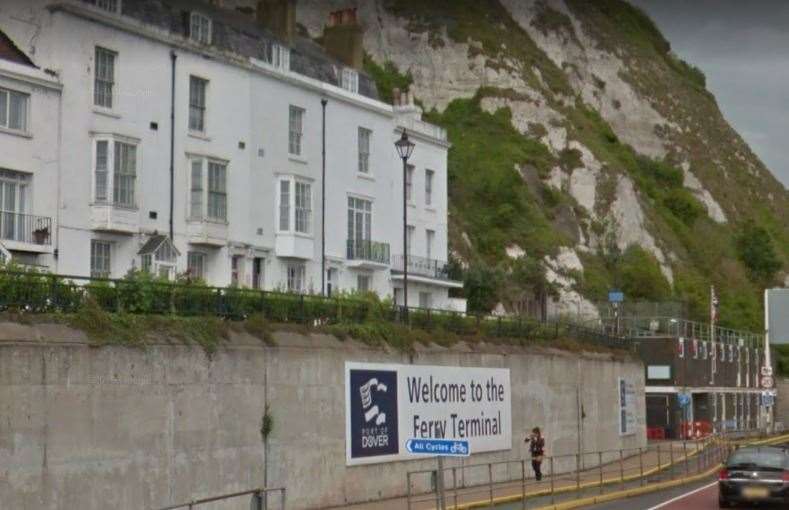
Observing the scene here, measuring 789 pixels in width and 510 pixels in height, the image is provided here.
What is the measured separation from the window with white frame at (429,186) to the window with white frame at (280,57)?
12208 millimetres

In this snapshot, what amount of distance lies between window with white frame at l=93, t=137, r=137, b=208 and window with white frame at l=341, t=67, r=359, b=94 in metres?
14.1

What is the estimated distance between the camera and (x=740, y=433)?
7419 centimetres

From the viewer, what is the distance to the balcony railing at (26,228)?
36312 millimetres

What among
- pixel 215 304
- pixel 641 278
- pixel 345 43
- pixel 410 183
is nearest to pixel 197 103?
pixel 345 43

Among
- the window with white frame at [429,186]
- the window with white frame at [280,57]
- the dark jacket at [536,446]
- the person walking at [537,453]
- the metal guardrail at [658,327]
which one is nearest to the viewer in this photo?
the person walking at [537,453]

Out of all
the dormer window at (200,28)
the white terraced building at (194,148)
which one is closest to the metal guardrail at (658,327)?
the white terraced building at (194,148)

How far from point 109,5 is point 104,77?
2.41 m

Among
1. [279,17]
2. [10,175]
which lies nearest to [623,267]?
[279,17]

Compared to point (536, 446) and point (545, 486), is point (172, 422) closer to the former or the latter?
point (545, 486)

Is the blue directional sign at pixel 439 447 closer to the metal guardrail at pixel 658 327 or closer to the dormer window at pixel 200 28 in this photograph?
the dormer window at pixel 200 28

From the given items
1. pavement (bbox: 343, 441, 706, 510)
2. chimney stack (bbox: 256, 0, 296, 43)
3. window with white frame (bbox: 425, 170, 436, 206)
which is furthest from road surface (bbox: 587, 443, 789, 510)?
chimney stack (bbox: 256, 0, 296, 43)

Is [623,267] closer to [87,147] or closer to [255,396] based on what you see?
[87,147]

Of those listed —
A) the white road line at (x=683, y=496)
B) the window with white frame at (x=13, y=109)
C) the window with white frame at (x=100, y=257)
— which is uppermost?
the window with white frame at (x=13, y=109)

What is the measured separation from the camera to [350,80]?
5328cm
